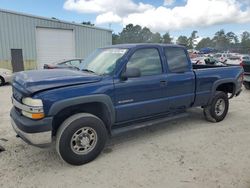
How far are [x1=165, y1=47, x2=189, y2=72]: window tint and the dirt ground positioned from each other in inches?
54.2

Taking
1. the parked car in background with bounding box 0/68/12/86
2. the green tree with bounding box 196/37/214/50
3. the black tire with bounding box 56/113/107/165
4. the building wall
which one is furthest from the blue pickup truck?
the green tree with bounding box 196/37/214/50

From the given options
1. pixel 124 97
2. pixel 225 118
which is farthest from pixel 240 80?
pixel 124 97

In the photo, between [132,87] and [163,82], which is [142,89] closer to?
[132,87]

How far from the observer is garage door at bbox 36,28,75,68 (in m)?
19.0

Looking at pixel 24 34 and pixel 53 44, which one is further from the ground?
pixel 24 34

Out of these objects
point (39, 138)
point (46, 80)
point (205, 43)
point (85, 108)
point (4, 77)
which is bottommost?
point (4, 77)

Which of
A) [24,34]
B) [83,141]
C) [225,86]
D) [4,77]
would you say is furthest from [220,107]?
[24,34]

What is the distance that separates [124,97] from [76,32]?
17.7 metres

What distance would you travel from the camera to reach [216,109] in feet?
20.2

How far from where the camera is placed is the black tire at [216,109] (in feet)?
19.7

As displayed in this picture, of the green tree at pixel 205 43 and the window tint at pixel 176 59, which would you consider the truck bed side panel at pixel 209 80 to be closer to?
the window tint at pixel 176 59

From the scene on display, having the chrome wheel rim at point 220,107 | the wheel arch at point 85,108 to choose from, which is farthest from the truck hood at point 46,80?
the chrome wheel rim at point 220,107

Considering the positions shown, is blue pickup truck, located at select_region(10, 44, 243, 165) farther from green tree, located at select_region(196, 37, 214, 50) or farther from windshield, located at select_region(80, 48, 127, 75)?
green tree, located at select_region(196, 37, 214, 50)

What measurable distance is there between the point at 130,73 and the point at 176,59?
1.47 meters
